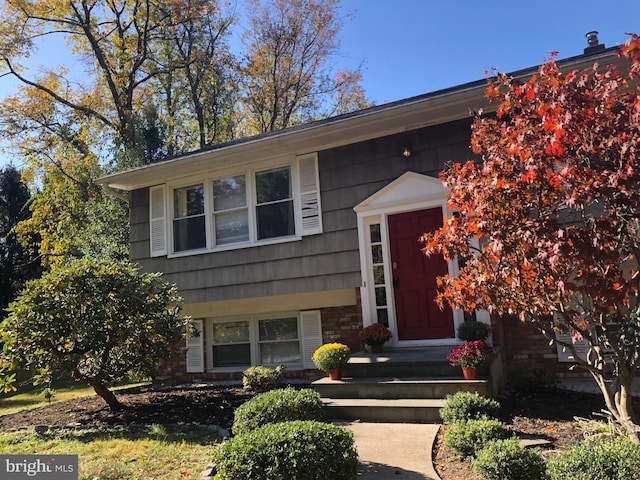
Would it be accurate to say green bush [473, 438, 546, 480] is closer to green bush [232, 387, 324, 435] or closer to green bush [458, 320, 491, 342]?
green bush [232, 387, 324, 435]

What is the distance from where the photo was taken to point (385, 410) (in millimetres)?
5398

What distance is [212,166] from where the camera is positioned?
350 inches

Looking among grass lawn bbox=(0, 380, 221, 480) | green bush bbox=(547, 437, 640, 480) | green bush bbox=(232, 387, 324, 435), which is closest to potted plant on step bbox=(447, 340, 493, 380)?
green bush bbox=(232, 387, 324, 435)

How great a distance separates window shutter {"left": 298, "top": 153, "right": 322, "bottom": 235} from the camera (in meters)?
8.22

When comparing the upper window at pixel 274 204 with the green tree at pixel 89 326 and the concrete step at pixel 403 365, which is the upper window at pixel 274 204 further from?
the concrete step at pixel 403 365

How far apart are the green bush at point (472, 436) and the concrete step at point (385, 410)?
0.97 meters

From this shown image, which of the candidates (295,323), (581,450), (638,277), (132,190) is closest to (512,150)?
(638,277)

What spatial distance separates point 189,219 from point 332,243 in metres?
3.16

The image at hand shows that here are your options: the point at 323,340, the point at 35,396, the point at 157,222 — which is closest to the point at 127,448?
the point at 323,340

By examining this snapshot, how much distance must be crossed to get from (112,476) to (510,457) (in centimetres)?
318

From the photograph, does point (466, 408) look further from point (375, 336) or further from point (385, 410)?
point (375, 336)

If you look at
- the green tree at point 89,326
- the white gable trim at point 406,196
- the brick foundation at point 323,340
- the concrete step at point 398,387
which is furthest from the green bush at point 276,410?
the white gable trim at point 406,196

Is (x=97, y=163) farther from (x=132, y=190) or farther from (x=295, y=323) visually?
(x=295, y=323)

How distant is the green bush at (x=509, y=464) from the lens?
3.33m
